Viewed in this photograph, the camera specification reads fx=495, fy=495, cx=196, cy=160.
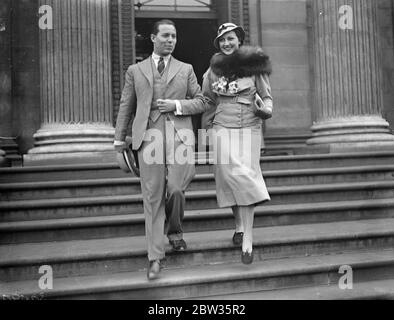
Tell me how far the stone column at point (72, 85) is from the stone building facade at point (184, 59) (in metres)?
0.02

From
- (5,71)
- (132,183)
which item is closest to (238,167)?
(132,183)

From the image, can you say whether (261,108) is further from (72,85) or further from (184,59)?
(184,59)

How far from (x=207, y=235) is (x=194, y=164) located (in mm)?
1051

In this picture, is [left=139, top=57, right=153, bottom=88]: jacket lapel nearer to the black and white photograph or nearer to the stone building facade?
the black and white photograph

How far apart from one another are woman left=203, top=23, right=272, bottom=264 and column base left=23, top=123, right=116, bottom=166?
10.0 feet

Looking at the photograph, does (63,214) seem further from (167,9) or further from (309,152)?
(167,9)

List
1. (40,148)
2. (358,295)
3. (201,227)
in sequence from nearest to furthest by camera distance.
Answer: (358,295) → (201,227) → (40,148)

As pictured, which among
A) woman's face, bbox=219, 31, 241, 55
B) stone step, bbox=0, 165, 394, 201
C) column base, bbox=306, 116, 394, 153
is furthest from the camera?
column base, bbox=306, 116, 394, 153

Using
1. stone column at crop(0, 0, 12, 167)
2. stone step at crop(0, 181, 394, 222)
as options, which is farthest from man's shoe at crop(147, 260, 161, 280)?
stone column at crop(0, 0, 12, 167)

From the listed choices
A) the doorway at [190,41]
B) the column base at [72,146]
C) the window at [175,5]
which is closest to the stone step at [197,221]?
the column base at [72,146]

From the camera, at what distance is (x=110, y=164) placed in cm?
706

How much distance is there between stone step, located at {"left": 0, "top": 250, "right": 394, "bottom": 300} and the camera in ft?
13.9
